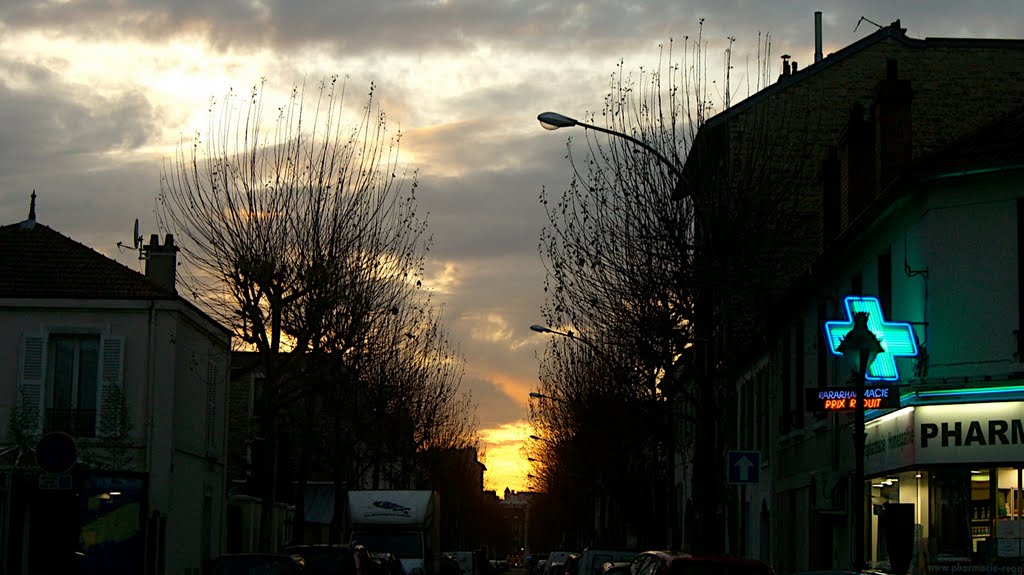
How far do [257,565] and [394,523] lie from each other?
51.3 feet

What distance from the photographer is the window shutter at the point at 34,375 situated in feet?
102

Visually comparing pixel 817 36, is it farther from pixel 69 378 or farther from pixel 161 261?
pixel 69 378

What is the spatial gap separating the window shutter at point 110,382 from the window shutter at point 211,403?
427cm

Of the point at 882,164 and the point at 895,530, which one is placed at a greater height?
the point at 882,164

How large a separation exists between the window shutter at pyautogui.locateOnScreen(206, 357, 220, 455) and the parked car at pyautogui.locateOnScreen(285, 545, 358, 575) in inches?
465

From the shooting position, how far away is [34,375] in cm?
3130

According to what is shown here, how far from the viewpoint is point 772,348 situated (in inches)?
1361

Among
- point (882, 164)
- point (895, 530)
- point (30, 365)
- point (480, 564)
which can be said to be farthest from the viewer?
point (480, 564)

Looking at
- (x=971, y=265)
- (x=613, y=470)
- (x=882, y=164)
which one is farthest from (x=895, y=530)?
(x=613, y=470)

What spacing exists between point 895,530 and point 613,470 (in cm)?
4159

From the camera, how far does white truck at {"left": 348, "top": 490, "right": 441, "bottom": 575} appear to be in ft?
120

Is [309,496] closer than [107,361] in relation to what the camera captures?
No

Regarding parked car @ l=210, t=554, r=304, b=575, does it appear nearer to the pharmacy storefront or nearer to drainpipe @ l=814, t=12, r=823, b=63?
the pharmacy storefront

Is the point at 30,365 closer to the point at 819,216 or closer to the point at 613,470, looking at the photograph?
the point at 819,216
